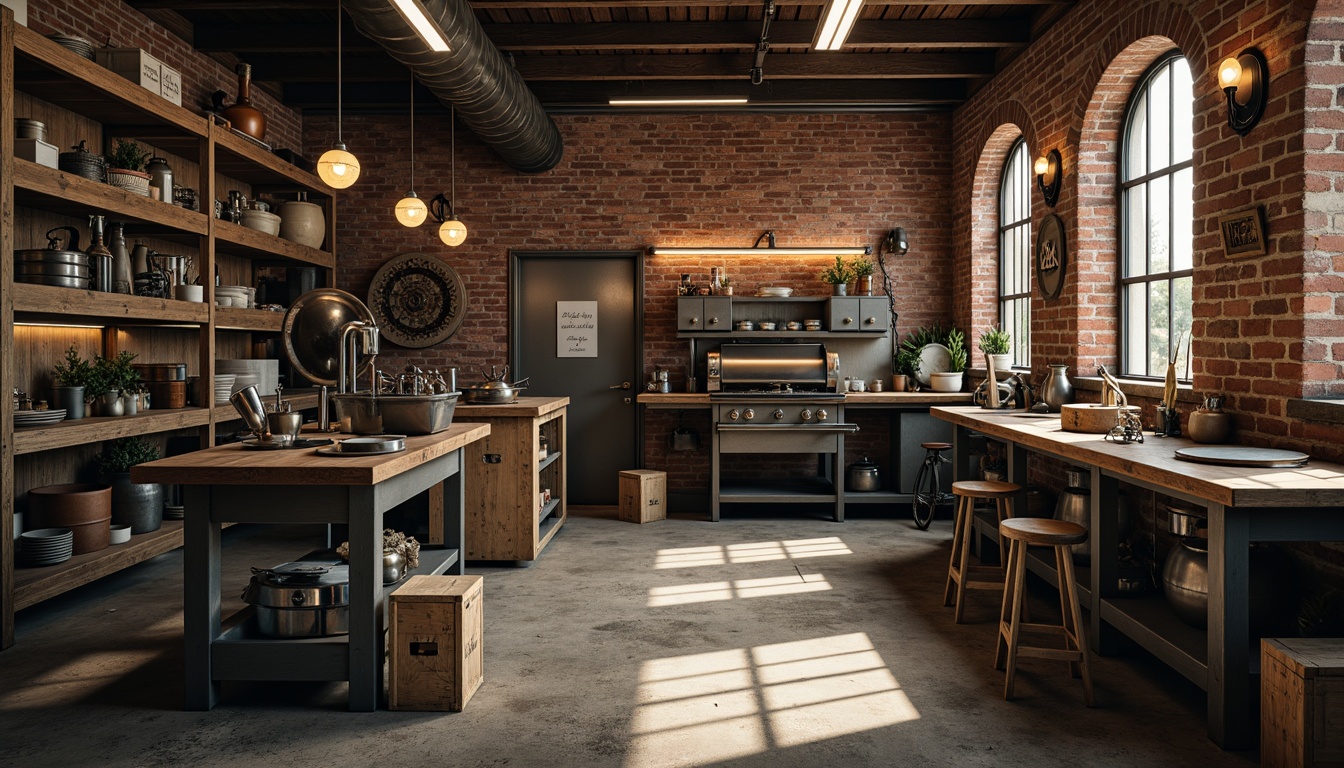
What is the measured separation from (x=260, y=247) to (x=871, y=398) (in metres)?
5.08

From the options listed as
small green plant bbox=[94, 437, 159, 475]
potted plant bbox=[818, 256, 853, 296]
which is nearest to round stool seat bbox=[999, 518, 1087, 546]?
potted plant bbox=[818, 256, 853, 296]

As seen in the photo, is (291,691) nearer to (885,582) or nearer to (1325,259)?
(885,582)

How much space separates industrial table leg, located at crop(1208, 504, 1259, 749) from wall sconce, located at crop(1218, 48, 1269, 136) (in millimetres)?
2014

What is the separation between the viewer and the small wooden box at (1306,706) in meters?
2.49

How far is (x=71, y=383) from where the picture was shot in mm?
4867

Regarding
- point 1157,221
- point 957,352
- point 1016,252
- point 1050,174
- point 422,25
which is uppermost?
point 422,25

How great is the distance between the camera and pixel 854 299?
7.50m

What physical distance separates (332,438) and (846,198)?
18.3 feet

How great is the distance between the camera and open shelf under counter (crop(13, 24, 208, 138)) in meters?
4.15

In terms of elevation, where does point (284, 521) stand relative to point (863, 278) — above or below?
below

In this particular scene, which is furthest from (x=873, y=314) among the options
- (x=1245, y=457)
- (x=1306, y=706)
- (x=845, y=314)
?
(x=1306, y=706)

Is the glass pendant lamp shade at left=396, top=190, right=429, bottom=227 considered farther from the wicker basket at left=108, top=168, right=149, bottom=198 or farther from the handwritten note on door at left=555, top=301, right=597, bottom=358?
the handwritten note on door at left=555, top=301, right=597, bottom=358

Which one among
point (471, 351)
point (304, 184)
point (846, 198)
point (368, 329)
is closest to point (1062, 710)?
point (368, 329)

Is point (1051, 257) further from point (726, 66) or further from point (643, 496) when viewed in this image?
point (643, 496)
